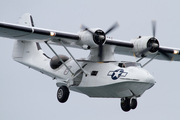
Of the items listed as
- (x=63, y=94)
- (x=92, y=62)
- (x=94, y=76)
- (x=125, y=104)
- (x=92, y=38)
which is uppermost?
(x=92, y=38)

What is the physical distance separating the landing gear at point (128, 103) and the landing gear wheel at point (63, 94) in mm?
3253

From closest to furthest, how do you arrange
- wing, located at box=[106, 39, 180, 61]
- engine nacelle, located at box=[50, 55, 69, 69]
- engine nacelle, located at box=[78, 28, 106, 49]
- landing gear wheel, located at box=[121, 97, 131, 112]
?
engine nacelle, located at box=[78, 28, 106, 49], landing gear wheel, located at box=[121, 97, 131, 112], wing, located at box=[106, 39, 180, 61], engine nacelle, located at box=[50, 55, 69, 69]

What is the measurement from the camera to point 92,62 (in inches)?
859

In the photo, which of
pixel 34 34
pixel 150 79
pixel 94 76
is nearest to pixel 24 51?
pixel 34 34

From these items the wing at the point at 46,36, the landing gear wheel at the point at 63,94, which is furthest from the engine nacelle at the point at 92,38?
the landing gear wheel at the point at 63,94

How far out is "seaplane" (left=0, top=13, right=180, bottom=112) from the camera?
19.7m

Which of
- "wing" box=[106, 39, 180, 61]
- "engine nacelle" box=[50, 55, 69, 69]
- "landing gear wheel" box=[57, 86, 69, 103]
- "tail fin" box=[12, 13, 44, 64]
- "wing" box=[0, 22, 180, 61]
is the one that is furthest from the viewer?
"tail fin" box=[12, 13, 44, 64]

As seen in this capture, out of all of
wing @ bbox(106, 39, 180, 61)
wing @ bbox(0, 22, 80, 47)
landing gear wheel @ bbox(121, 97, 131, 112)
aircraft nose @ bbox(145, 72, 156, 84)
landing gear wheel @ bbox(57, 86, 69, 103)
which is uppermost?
wing @ bbox(0, 22, 80, 47)

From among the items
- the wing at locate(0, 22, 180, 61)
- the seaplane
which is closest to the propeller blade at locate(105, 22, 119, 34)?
the seaplane

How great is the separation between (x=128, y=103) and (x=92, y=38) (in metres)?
4.34

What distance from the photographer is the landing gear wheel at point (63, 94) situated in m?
21.7

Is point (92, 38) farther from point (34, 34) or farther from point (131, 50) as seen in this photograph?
point (131, 50)

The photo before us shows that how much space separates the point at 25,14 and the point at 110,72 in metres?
8.21

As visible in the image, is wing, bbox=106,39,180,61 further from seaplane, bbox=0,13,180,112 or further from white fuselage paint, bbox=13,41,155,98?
white fuselage paint, bbox=13,41,155,98
